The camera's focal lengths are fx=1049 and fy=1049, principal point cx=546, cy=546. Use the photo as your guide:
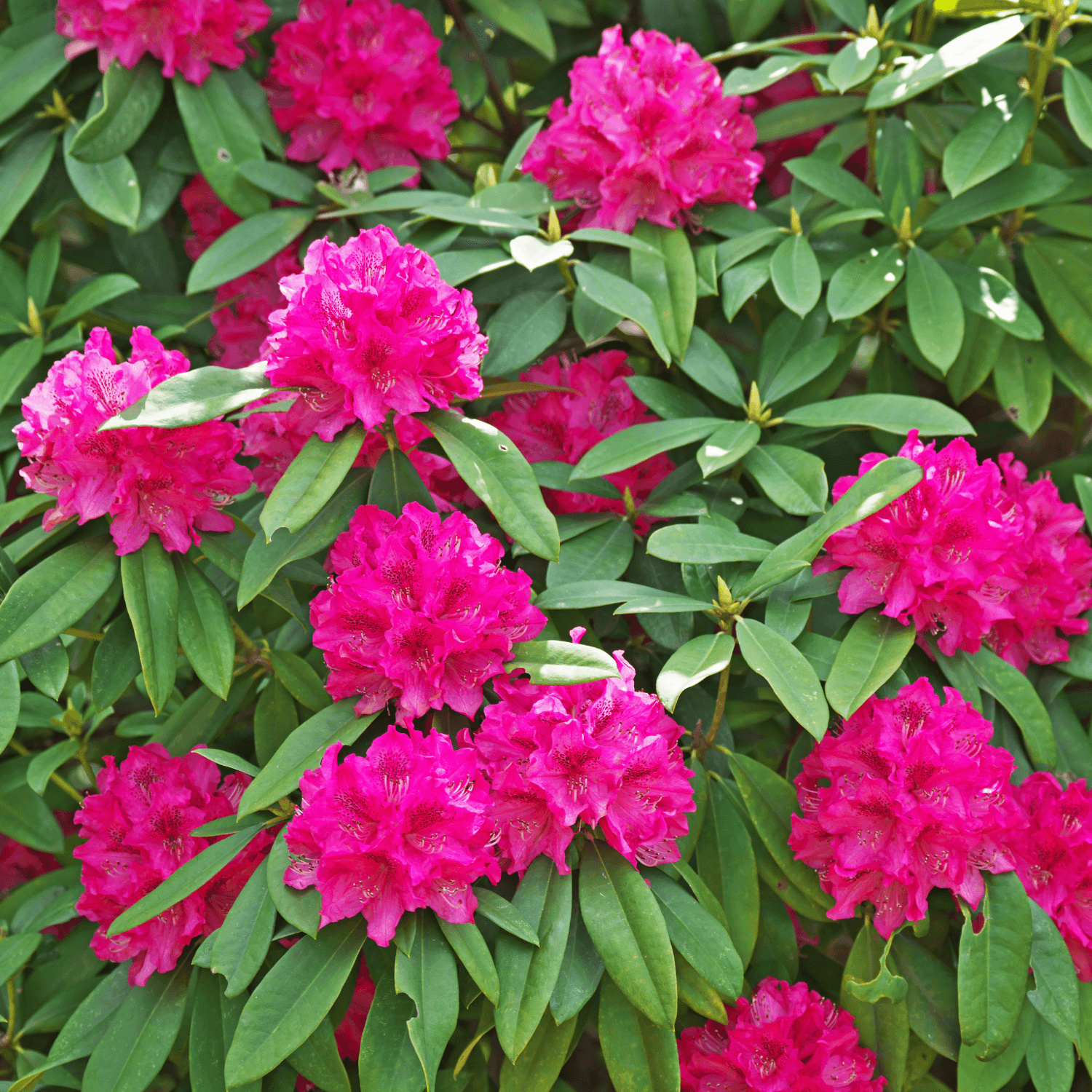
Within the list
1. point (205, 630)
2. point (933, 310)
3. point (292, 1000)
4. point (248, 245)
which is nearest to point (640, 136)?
point (933, 310)

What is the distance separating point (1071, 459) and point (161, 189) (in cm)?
132

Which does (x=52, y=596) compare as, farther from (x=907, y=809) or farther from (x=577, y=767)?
(x=907, y=809)

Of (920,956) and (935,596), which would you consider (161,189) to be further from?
(920,956)

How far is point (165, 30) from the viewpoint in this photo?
1.37 metres

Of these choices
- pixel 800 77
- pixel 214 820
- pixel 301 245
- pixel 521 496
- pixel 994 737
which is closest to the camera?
pixel 521 496

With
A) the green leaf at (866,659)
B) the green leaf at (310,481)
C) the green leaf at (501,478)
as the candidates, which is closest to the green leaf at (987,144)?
the green leaf at (866,659)

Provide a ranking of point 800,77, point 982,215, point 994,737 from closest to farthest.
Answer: point 994,737 < point 982,215 < point 800,77

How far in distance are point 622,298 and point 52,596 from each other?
0.65 metres

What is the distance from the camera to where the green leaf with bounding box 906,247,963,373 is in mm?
1236

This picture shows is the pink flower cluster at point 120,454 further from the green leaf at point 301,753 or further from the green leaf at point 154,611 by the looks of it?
the green leaf at point 301,753

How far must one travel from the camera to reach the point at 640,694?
0.95 metres

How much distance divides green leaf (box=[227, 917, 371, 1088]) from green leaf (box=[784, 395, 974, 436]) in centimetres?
73

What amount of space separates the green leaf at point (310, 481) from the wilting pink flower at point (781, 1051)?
2.11 feet

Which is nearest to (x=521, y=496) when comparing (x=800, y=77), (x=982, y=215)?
(x=982, y=215)
